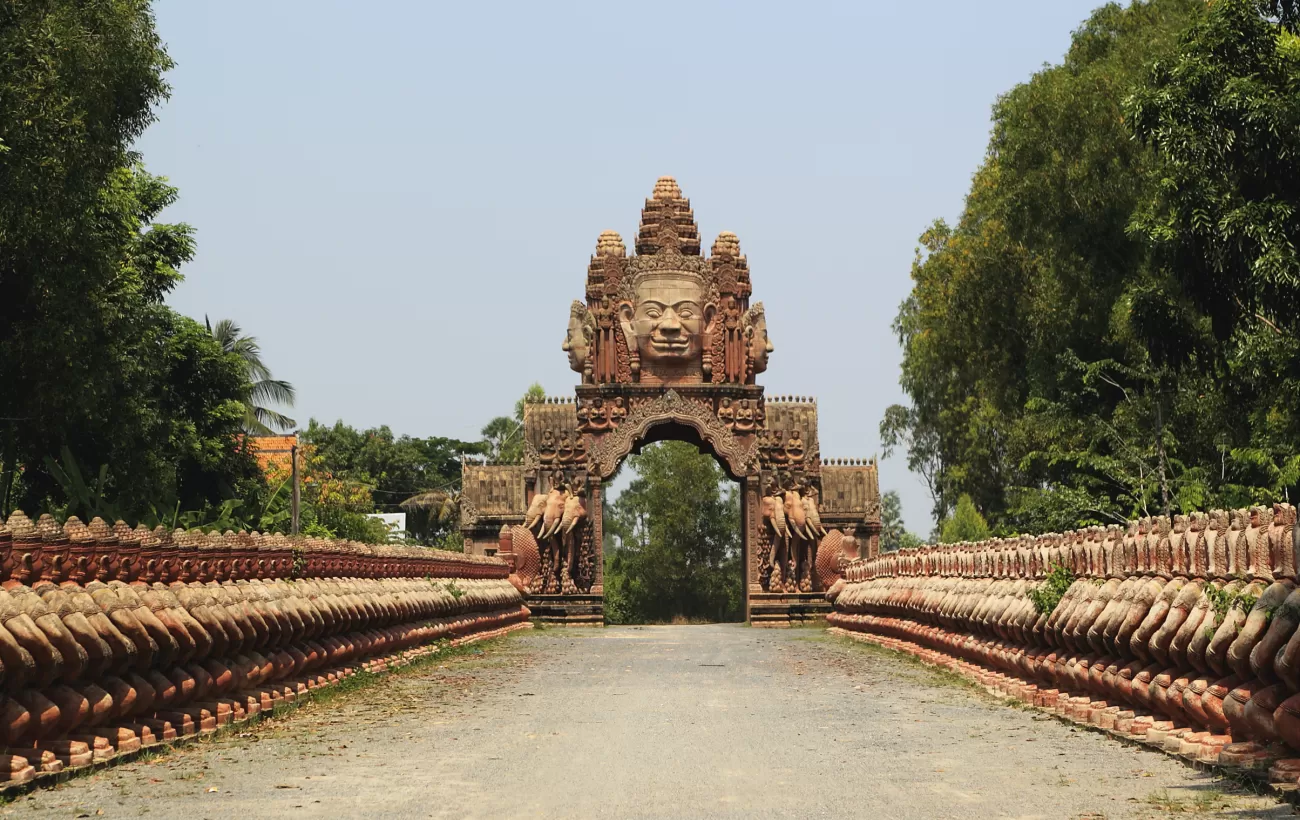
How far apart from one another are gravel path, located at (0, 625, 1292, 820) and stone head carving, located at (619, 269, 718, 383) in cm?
2677

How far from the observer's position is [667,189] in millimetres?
44688

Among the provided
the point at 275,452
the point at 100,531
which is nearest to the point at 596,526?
the point at 275,452

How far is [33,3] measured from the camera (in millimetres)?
21688

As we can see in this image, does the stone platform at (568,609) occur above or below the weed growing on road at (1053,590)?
above

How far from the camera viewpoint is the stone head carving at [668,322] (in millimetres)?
42250

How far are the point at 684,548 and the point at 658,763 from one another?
2619 inches

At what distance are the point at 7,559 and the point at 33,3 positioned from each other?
14922 millimetres

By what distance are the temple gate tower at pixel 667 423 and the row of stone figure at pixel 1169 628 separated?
2325cm

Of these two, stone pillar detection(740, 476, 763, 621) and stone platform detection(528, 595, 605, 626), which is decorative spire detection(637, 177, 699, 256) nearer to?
stone pillar detection(740, 476, 763, 621)

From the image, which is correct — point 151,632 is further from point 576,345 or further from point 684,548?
point 684,548

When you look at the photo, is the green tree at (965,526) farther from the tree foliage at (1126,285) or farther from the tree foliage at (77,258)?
the tree foliage at (77,258)

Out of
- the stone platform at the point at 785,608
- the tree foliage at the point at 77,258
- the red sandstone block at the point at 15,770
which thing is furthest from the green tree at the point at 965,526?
the red sandstone block at the point at 15,770

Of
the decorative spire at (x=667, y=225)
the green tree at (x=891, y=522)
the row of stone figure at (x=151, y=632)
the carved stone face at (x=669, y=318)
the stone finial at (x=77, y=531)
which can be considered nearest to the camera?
the row of stone figure at (x=151, y=632)

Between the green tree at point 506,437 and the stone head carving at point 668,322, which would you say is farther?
the green tree at point 506,437
